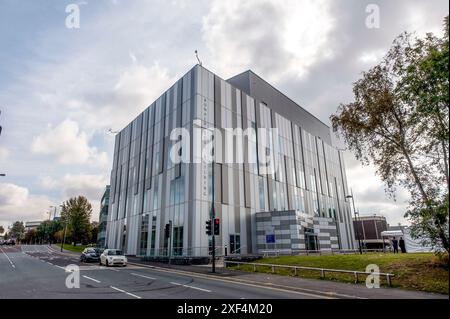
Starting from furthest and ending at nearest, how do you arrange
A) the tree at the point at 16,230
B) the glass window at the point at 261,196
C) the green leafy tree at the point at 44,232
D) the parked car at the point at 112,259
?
the tree at the point at 16,230 → the green leafy tree at the point at 44,232 → the glass window at the point at 261,196 → the parked car at the point at 112,259

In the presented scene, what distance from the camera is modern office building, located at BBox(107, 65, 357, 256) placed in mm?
31391

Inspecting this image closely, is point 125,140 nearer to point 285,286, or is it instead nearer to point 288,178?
point 288,178

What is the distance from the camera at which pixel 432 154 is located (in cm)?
1445

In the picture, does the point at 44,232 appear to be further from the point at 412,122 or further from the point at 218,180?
the point at 412,122

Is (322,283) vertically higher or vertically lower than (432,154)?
lower

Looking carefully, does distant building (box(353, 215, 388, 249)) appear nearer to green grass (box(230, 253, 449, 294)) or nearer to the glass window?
the glass window

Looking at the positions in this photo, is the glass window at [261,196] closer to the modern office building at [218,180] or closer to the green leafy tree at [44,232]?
the modern office building at [218,180]

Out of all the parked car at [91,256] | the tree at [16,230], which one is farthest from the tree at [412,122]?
the tree at [16,230]

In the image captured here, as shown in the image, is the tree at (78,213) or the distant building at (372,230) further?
the distant building at (372,230)

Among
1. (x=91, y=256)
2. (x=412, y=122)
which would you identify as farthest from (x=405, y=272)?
(x=91, y=256)

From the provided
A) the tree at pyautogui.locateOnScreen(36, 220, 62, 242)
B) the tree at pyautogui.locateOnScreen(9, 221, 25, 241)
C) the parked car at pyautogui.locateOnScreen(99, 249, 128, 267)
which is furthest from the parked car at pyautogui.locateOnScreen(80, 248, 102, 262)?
the tree at pyautogui.locateOnScreen(9, 221, 25, 241)

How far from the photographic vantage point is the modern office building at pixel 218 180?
3139cm
